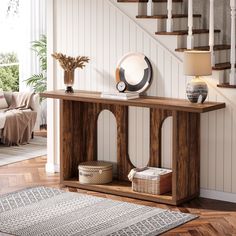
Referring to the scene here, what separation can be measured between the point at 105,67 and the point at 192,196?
1488mm

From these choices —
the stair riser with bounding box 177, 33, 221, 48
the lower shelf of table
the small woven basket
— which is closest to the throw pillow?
the lower shelf of table

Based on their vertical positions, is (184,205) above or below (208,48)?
below

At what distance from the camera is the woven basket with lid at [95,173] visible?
24.0ft

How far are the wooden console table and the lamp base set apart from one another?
74mm

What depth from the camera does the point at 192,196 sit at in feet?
22.9

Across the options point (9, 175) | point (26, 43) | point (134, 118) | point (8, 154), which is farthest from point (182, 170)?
point (26, 43)

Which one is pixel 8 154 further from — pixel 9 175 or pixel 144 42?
pixel 144 42

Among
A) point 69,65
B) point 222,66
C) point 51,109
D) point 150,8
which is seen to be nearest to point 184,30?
point 150,8

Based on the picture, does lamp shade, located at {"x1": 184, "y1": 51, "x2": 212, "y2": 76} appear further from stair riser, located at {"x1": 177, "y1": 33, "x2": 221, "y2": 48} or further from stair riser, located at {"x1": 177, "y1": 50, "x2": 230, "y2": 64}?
stair riser, located at {"x1": 177, "y1": 50, "x2": 230, "y2": 64}

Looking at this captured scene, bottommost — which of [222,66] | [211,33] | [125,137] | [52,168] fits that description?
[52,168]

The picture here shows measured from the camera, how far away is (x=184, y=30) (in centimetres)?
714

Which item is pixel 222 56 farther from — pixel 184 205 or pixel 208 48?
pixel 184 205

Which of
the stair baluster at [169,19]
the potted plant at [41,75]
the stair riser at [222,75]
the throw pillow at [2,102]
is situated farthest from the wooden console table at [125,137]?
the potted plant at [41,75]

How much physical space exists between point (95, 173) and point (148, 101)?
963 millimetres
